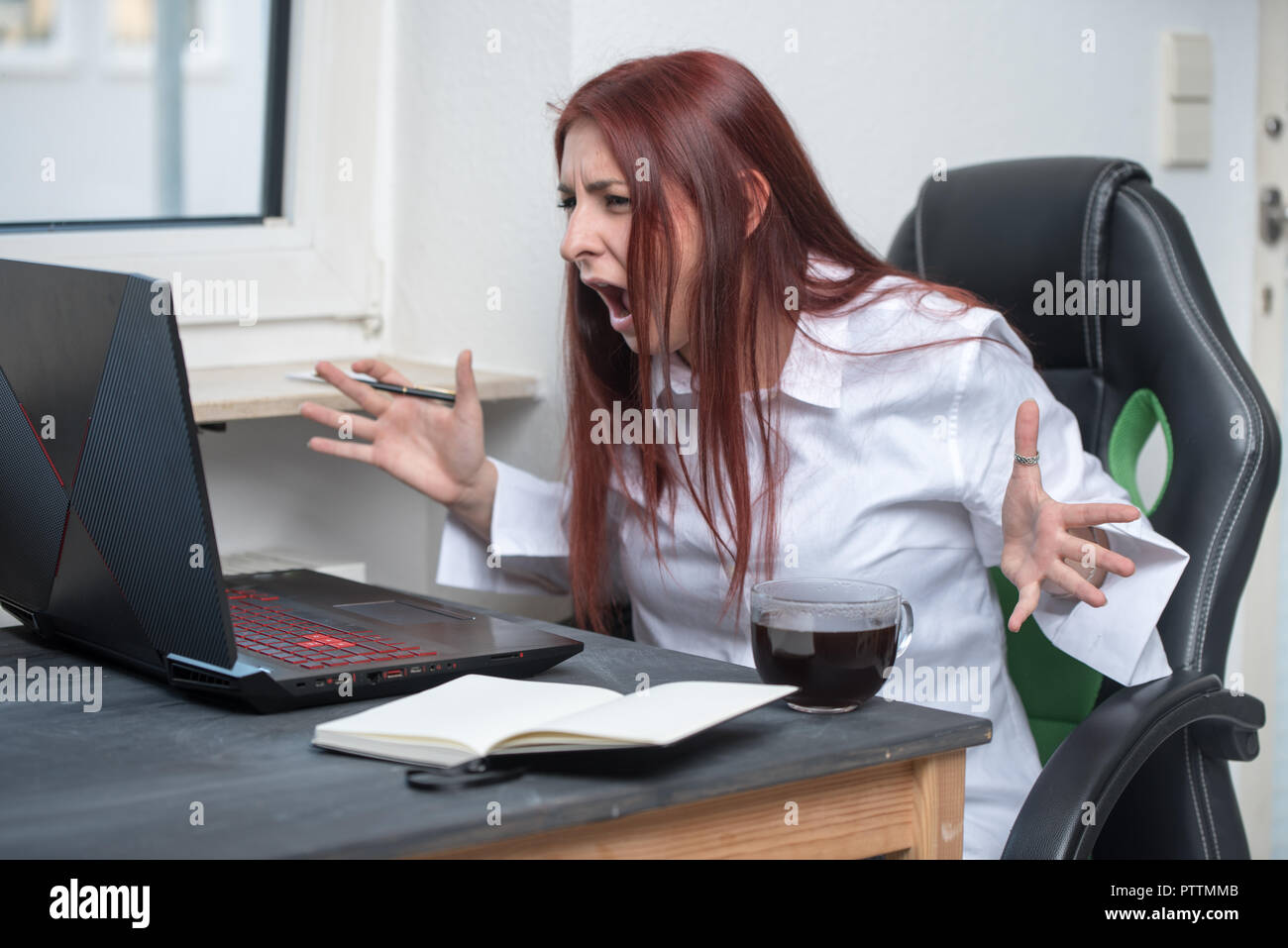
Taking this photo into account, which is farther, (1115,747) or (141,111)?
(141,111)

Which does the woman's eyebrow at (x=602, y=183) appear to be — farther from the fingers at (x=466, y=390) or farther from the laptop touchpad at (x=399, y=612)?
the laptop touchpad at (x=399, y=612)

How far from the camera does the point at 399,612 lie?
112 centimetres

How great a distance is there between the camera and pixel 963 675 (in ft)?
4.29

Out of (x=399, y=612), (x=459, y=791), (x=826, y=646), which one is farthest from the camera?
(x=399, y=612)

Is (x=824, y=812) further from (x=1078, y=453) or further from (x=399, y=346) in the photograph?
(x=399, y=346)

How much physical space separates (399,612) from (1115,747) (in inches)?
21.9

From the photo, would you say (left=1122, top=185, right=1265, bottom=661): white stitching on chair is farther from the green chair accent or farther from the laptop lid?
the laptop lid

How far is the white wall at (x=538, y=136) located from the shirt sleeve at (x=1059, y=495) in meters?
0.54

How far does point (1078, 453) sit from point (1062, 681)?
0.86 feet

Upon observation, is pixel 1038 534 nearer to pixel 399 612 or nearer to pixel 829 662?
pixel 829 662

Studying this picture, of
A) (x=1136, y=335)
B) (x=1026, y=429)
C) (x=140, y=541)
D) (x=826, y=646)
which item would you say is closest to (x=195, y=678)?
(x=140, y=541)

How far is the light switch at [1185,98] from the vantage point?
207 centimetres

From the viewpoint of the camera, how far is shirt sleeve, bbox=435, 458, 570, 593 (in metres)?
1.42
